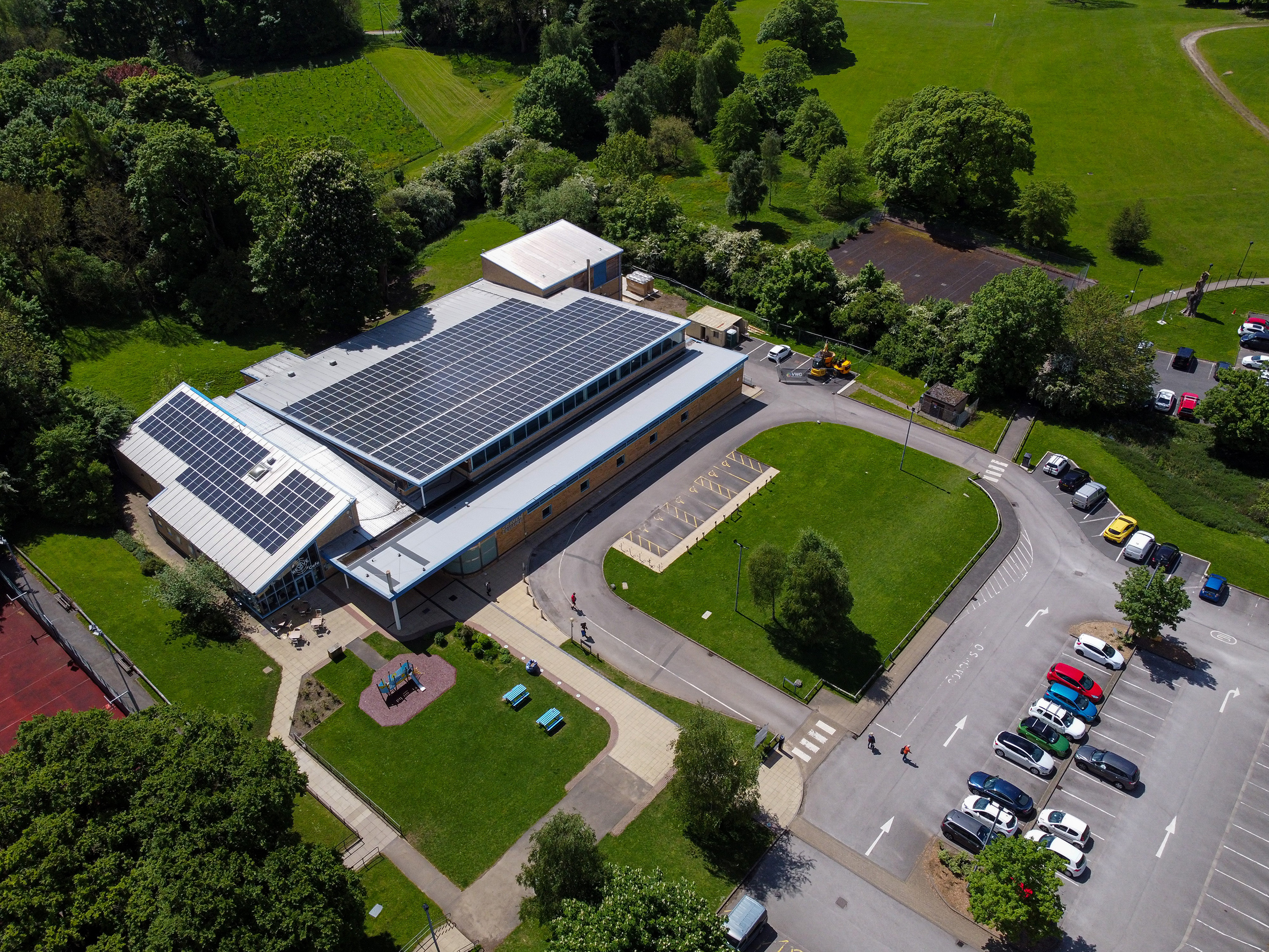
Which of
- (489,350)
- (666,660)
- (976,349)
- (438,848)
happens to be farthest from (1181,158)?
(438,848)

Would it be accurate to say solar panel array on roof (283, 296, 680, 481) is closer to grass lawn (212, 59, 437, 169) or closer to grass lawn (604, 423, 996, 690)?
grass lawn (604, 423, 996, 690)

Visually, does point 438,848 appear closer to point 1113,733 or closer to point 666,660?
point 666,660

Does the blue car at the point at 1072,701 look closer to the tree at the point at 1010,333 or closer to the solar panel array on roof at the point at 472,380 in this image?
the tree at the point at 1010,333

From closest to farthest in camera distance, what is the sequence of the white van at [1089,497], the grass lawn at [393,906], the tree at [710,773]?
the grass lawn at [393,906] → the tree at [710,773] → the white van at [1089,497]

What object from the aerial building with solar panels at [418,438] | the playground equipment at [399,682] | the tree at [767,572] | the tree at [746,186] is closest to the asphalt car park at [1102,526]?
the tree at [767,572]

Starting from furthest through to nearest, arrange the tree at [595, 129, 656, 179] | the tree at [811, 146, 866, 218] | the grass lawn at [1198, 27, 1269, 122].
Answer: the grass lawn at [1198, 27, 1269, 122] → the tree at [595, 129, 656, 179] → the tree at [811, 146, 866, 218]

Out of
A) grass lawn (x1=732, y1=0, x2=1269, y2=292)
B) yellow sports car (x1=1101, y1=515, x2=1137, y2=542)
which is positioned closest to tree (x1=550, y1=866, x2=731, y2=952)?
yellow sports car (x1=1101, y1=515, x2=1137, y2=542)

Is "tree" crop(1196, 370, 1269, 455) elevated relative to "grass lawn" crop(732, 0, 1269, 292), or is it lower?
lower
